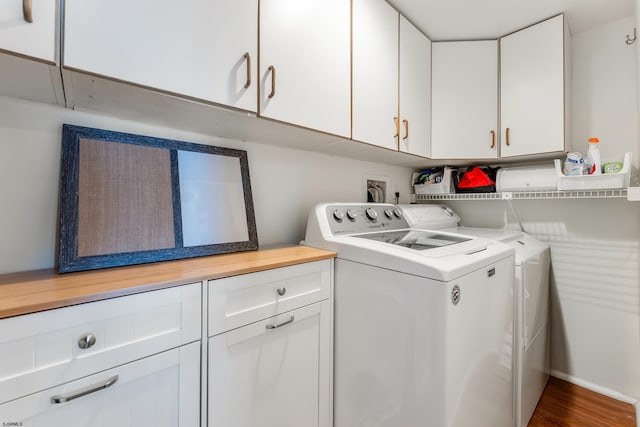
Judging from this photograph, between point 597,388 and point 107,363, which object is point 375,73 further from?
point 597,388

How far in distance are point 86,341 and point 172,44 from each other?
84 cm

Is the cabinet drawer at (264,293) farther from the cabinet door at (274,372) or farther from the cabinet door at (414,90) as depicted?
the cabinet door at (414,90)

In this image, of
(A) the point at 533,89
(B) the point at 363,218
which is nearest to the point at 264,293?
(B) the point at 363,218

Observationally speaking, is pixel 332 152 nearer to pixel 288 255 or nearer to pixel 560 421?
pixel 288 255

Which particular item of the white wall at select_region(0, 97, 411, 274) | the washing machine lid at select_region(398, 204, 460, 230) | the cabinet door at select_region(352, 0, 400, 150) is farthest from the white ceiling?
the white wall at select_region(0, 97, 411, 274)

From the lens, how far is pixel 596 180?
5.12 ft

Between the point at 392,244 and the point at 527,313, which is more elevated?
the point at 392,244

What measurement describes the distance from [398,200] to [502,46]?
126 cm

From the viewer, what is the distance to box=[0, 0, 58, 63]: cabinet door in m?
0.61

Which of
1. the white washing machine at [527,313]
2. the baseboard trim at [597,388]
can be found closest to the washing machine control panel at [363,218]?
the white washing machine at [527,313]

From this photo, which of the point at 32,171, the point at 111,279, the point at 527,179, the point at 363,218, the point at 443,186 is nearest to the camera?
the point at 111,279

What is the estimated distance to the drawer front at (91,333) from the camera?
1.84ft

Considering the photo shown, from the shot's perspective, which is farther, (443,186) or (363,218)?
(443,186)

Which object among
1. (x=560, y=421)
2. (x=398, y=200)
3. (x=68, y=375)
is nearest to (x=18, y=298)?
(x=68, y=375)
